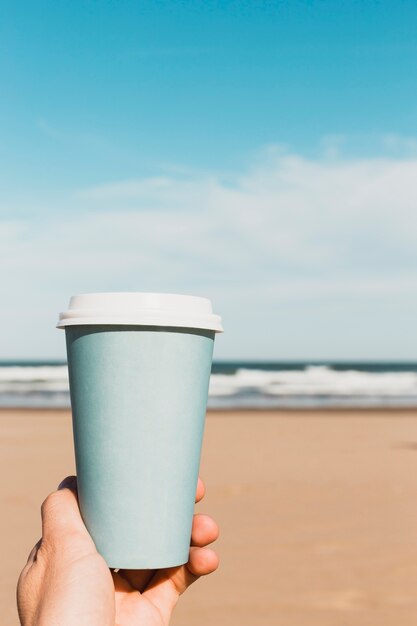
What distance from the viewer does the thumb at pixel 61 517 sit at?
5.92 ft

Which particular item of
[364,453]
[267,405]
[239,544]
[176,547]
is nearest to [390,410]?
[267,405]

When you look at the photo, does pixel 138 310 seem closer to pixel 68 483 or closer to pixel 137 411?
pixel 137 411

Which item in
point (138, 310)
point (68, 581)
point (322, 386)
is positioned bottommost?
point (322, 386)

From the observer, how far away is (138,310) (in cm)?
171

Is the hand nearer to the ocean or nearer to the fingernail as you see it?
the fingernail

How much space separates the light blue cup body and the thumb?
34 mm

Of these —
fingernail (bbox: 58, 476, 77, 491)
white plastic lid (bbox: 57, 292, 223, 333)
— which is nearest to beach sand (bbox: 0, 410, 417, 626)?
A: fingernail (bbox: 58, 476, 77, 491)

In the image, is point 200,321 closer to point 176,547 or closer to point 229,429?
point 176,547

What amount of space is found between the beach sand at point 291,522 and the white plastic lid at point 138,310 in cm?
288

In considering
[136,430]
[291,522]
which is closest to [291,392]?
[291,522]

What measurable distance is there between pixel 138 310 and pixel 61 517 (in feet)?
1.92

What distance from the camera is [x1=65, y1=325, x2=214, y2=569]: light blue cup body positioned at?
1714mm

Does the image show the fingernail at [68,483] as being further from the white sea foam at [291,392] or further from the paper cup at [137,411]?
the white sea foam at [291,392]

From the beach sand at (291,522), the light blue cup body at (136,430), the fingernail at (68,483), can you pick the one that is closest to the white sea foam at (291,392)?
the beach sand at (291,522)
